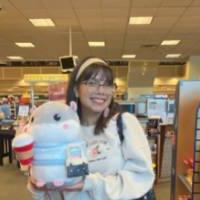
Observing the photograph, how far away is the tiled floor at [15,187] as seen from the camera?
420cm

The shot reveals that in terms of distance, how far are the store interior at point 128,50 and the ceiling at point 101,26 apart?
0.05 ft

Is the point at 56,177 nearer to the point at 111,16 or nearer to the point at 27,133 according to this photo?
the point at 27,133

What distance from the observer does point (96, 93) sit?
3.94ft

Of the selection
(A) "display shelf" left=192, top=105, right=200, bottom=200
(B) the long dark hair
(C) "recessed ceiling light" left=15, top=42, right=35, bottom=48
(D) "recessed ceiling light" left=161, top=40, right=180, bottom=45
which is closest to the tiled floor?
(A) "display shelf" left=192, top=105, right=200, bottom=200

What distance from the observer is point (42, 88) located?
46.0 ft

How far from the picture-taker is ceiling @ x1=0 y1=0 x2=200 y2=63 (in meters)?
5.13

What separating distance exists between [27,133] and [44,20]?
17.8ft

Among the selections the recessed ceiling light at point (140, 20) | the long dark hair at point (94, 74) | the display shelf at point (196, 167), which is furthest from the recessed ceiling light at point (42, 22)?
the long dark hair at point (94, 74)

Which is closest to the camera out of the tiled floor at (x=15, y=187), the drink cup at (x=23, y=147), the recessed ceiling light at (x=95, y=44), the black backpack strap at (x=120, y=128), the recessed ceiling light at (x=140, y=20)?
the drink cup at (x=23, y=147)

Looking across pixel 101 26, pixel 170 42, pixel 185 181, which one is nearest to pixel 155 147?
pixel 185 181

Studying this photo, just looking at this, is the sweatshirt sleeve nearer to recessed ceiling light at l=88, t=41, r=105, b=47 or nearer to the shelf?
the shelf

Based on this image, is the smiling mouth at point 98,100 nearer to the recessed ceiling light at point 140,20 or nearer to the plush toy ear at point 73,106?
the plush toy ear at point 73,106

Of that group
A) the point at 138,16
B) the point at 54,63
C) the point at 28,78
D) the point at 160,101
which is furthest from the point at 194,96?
the point at 54,63

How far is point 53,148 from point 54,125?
0.26 ft
